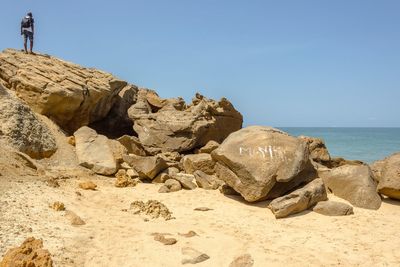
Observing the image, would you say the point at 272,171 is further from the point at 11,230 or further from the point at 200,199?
the point at 11,230

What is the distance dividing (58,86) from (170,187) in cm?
726

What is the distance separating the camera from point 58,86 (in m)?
15.6

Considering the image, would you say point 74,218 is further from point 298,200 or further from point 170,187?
point 298,200

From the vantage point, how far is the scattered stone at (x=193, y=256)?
263 inches

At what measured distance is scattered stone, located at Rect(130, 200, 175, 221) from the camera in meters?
9.12

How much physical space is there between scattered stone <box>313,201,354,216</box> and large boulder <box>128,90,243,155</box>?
23.7 ft

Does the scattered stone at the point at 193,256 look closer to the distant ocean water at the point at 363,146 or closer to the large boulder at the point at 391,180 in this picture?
the large boulder at the point at 391,180

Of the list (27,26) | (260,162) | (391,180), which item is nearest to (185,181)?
(260,162)

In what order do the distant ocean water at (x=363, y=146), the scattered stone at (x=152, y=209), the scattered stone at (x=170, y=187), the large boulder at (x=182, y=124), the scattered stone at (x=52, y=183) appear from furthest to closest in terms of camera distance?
the distant ocean water at (x=363, y=146)
the large boulder at (x=182, y=124)
the scattered stone at (x=170, y=187)
the scattered stone at (x=52, y=183)
the scattered stone at (x=152, y=209)

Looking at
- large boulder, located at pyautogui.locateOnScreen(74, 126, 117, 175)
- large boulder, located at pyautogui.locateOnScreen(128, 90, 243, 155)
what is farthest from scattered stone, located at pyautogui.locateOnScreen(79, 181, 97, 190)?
large boulder, located at pyautogui.locateOnScreen(128, 90, 243, 155)

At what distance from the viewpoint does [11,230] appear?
6953 mm

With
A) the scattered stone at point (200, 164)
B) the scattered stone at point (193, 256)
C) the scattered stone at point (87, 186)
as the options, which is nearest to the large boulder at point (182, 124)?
the scattered stone at point (200, 164)

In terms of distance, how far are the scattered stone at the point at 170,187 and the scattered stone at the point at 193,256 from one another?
4.43 m

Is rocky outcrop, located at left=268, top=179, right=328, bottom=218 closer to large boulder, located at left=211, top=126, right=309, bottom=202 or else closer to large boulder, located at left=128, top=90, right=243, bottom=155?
large boulder, located at left=211, top=126, right=309, bottom=202
